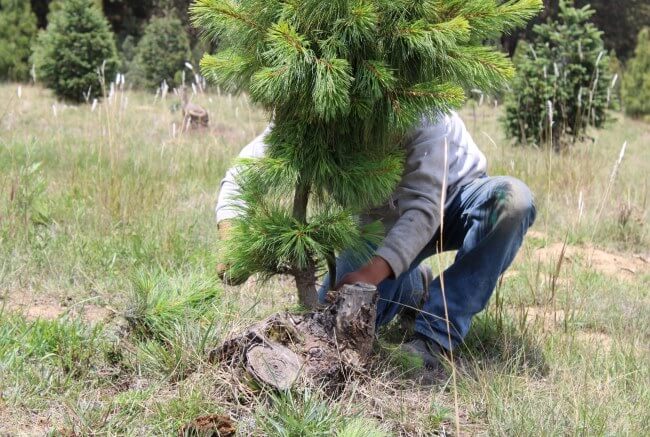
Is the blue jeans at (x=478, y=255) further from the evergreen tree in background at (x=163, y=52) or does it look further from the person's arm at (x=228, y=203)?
the evergreen tree in background at (x=163, y=52)


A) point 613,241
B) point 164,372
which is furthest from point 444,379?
point 613,241

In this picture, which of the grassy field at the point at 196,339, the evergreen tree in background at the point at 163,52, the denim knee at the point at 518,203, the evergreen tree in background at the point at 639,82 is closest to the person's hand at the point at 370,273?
the grassy field at the point at 196,339

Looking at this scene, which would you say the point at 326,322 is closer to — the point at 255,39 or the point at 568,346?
the point at 255,39

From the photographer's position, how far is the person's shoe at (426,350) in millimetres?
2438

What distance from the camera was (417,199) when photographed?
2.35 metres

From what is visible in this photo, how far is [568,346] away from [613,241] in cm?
226

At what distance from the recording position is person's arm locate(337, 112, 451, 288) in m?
2.23

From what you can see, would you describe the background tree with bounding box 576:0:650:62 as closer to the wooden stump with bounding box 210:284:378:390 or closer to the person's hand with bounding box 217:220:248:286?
the person's hand with bounding box 217:220:248:286

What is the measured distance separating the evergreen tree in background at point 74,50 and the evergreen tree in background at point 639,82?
11475 millimetres

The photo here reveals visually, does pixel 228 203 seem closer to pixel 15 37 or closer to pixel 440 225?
pixel 440 225

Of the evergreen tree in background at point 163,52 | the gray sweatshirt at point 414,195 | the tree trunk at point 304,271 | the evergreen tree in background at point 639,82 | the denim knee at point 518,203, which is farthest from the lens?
the evergreen tree in background at point 639,82

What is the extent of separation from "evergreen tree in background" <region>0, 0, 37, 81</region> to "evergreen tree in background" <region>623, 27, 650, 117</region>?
13397 millimetres

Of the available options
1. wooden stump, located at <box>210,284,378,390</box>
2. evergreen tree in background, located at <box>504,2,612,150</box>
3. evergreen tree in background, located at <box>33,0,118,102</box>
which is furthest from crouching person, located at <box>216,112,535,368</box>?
evergreen tree in background, located at <box>33,0,118,102</box>

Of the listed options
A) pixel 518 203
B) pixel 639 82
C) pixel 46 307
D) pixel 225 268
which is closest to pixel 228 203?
pixel 225 268
